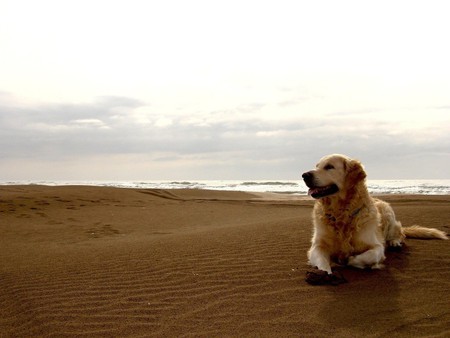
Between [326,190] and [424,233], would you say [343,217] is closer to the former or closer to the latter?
[326,190]

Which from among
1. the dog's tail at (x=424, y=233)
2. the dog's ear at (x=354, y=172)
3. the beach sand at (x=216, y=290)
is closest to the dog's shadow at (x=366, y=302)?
the beach sand at (x=216, y=290)

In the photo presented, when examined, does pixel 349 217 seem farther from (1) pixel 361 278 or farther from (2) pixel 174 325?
(2) pixel 174 325

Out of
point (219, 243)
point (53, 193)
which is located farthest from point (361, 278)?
point (53, 193)

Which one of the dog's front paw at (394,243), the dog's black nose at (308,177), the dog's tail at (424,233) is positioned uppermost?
the dog's black nose at (308,177)

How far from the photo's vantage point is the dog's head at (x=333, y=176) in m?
5.54

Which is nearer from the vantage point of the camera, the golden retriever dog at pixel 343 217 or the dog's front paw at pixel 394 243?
Result: the golden retriever dog at pixel 343 217

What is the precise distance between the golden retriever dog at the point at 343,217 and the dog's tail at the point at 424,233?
5.35 feet

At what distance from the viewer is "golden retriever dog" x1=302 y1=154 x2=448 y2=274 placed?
539 centimetres

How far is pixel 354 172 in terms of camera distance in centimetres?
566

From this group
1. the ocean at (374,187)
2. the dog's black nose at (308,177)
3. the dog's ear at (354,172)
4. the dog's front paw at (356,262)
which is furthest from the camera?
the ocean at (374,187)

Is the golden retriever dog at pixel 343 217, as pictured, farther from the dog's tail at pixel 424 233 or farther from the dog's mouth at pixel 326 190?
the dog's tail at pixel 424 233

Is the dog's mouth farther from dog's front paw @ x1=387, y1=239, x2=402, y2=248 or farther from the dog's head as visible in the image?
dog's front paw @ x1=387, y1=239, x2=402, y2=248

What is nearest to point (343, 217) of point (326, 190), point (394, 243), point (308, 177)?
point (326, 190)

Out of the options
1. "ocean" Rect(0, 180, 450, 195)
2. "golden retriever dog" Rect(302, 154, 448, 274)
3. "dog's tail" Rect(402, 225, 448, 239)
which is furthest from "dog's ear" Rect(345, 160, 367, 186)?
"ocean" Rect(0, 180, 450, 195)
